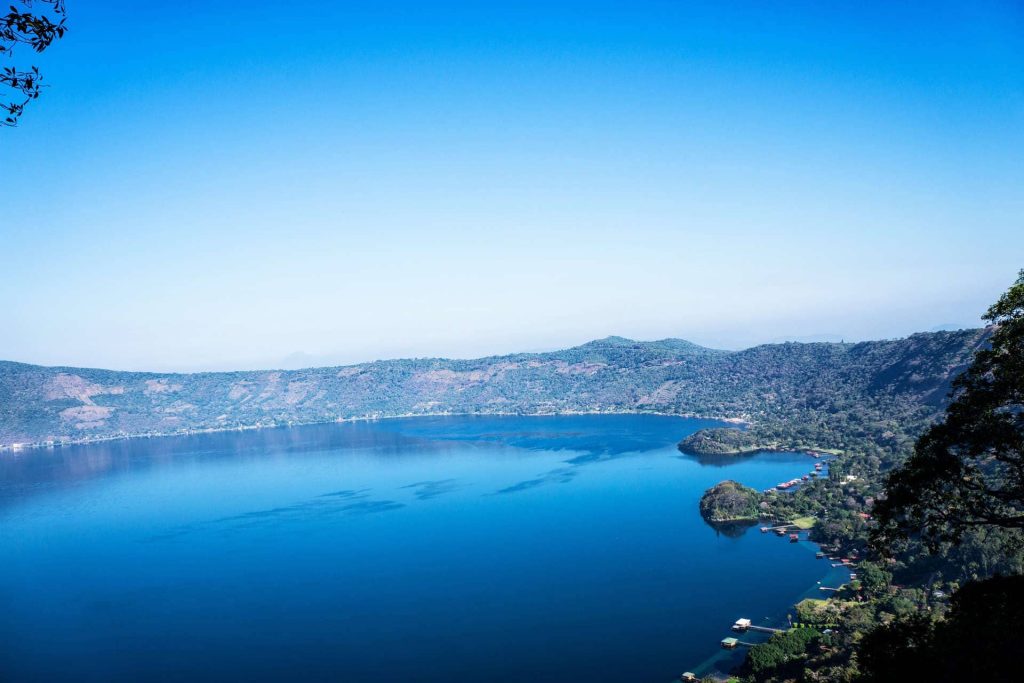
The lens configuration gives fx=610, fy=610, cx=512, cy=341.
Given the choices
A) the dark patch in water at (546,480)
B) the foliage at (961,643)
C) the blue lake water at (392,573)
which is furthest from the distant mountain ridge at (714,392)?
the foliage at (961,643)

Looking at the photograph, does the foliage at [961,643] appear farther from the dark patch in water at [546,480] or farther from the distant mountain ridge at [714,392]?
the distant mountain ridge at [714,392]

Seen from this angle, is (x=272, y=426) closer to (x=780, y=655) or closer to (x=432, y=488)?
(x=432, y=488)

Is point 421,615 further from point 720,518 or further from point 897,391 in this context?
point 897,391

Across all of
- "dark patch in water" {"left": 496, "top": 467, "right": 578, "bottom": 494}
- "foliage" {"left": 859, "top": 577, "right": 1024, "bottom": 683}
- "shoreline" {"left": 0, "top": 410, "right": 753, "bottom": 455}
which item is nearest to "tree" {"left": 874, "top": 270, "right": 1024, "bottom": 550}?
"foliage" {"left": 859, "top": 577, "right": 1024, "bottom": 683}

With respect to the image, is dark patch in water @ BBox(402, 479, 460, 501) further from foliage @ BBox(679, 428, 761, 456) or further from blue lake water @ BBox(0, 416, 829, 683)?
foliage @ BBox(679, 428, 761, 456)

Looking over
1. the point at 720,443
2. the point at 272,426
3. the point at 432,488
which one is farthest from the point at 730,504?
the point at 272,426

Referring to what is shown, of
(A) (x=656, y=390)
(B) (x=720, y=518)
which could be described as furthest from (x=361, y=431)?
(B) (x=720, y=518)
